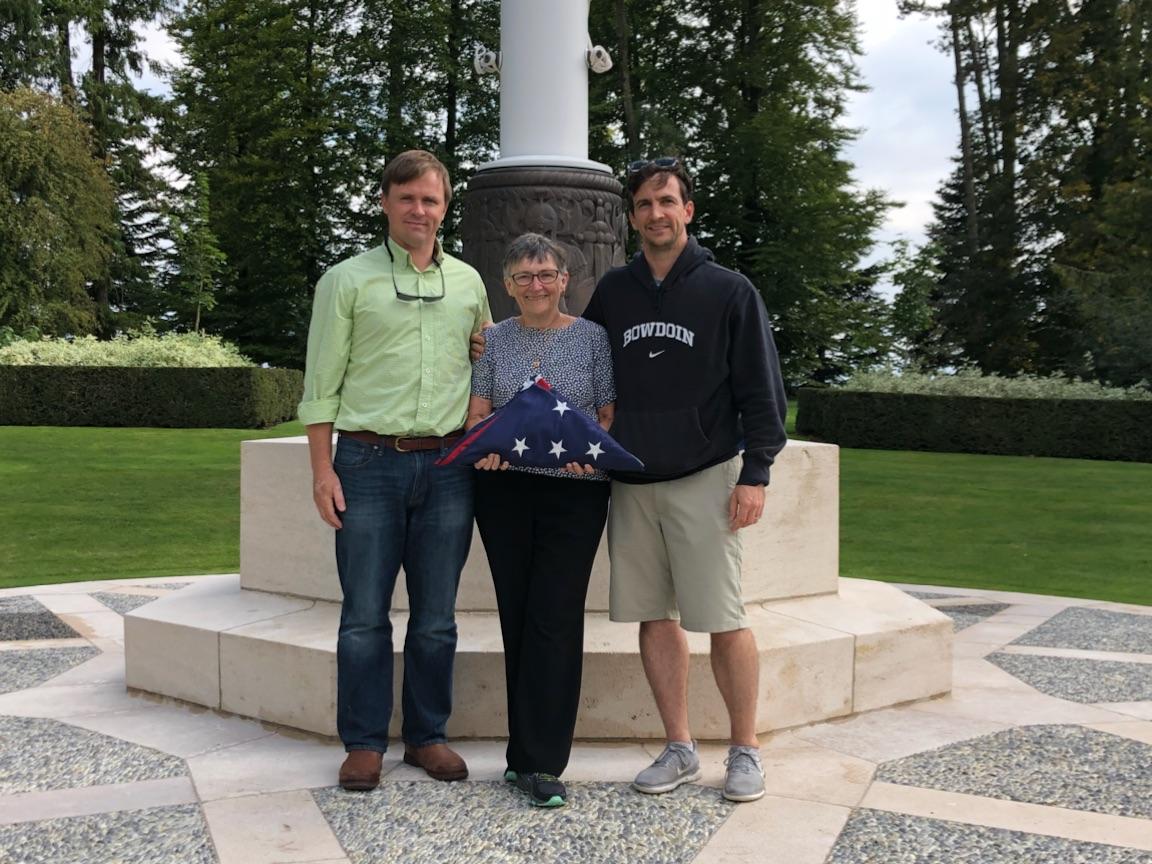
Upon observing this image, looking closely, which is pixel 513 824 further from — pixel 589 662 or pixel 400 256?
pixel 400 256

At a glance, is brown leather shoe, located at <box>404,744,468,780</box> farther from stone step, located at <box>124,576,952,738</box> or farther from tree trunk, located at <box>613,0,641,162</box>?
tree trunk, located at <box>613,0,641,162</box>

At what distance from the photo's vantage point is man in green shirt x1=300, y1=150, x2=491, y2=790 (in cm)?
333

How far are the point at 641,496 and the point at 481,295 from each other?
2.82ft

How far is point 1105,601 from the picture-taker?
7.30 metres

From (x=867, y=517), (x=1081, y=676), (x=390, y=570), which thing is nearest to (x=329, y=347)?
(x=390, y=570)

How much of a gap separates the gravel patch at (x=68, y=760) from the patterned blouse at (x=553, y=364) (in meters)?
1.74

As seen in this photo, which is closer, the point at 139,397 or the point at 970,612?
the point at 970,612

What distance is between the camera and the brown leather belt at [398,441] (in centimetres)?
334

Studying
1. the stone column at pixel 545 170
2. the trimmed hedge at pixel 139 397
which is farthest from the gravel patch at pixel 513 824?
the trimmed hedge at pixel 139 397

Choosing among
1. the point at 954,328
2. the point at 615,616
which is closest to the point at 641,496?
the point at 615,616

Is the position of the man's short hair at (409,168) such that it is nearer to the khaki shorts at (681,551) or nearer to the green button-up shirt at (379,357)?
the green button-up shirt at (379,357)

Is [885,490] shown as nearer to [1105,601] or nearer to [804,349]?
[1105,601]

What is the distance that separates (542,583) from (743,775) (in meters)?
0.91

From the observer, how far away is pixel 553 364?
3332mm
